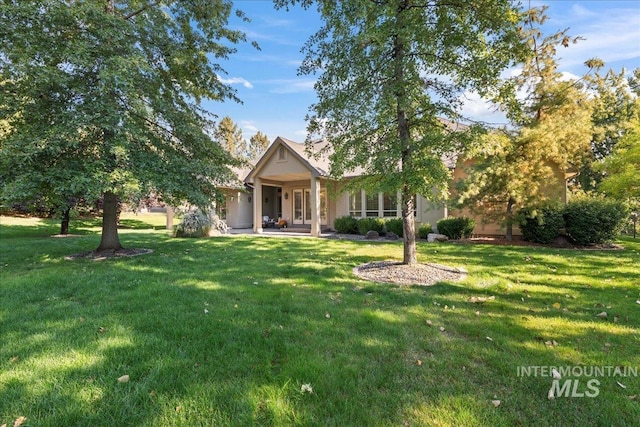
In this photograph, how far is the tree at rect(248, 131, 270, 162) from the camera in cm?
4991

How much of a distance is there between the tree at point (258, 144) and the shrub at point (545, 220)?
1683 inches

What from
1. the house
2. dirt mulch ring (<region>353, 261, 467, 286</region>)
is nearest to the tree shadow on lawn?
dirt mulch ring (<region>353, 261, 467, 286</region>)

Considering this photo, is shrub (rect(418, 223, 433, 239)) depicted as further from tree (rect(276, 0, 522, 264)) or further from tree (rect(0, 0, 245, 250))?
tree (rect(0, 0, 245, 250))

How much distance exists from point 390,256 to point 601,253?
6679 mm

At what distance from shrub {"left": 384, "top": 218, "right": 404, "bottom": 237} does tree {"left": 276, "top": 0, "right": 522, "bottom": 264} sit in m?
7.40

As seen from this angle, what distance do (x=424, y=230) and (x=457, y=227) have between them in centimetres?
134

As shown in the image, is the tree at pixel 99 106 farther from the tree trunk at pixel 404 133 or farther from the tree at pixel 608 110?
the tree at pixel 608 110

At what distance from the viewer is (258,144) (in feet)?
165

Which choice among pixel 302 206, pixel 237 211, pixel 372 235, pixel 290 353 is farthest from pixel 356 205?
pixel 290 353

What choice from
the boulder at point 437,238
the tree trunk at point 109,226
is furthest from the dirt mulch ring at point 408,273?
Result: the tree trunk at point 109,226

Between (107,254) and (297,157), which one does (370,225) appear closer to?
(297,157)

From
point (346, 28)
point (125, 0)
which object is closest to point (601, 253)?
point (346, 28)

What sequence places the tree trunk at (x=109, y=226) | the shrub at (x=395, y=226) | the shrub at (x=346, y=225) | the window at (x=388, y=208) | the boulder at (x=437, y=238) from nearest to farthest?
1. the tree trunk at (x=109, y=226)
2. the boulder at (x=437, y=238)
3. the shrub at (x=395, y=226)
4. the window at (x=388, y=208)
5. the shrub at (x=346, y=225)

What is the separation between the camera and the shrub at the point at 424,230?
44.8ft
